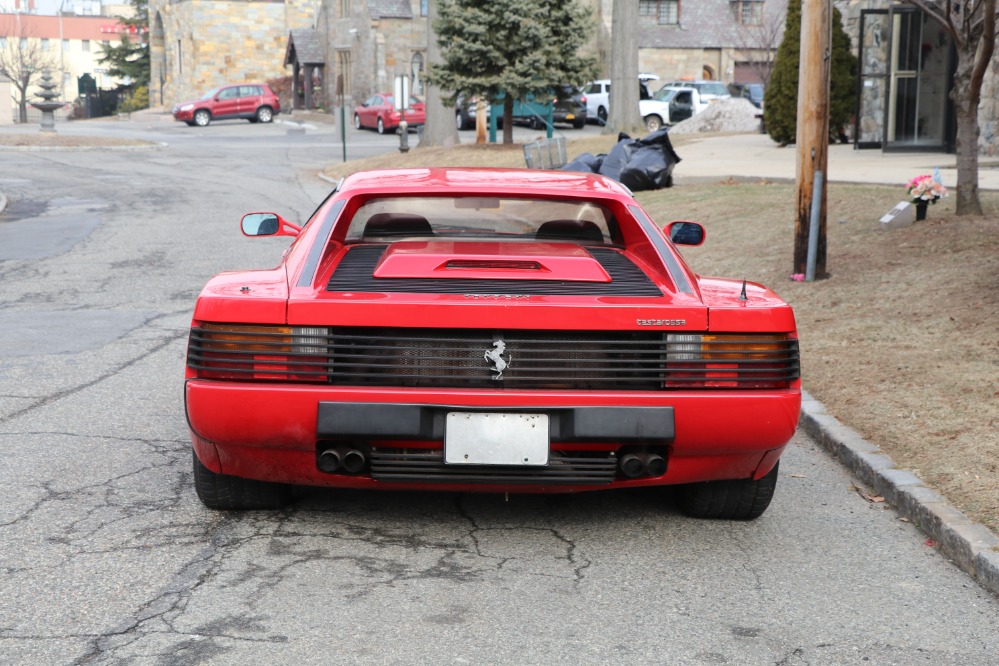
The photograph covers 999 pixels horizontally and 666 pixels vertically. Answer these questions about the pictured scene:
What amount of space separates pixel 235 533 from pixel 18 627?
106 centimetres

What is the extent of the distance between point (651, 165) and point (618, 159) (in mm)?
717

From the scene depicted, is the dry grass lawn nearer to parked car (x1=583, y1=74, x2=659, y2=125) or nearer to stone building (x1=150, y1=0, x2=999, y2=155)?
parked car (x1=583, y1=74, x2=659, y2=125)

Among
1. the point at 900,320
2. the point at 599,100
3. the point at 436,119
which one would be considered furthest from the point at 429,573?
the point at 599,100

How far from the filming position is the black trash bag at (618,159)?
63.4 feet

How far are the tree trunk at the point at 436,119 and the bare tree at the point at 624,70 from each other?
13.7 feet

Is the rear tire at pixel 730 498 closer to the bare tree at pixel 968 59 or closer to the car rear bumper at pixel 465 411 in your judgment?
the car rear bumper at pixel 465 411

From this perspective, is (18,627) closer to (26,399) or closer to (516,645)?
(516,645)

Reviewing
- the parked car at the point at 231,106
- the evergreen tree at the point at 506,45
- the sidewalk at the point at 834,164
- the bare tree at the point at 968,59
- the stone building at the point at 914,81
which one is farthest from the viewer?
the parked car at the point at 231,106

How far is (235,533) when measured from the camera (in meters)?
4.64

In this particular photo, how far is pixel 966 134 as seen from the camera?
11.3m

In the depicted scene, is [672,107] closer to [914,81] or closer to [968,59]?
[914,81]

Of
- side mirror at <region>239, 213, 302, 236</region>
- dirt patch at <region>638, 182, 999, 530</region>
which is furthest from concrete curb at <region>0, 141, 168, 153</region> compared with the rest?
side mirror at <region>239, 213, 302, 236</region>

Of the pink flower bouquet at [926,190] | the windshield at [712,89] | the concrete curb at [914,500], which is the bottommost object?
the concrete curb at [914,500]

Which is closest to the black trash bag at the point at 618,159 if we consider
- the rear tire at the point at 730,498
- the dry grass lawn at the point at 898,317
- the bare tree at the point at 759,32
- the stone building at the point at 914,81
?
the dry grass lawn at the point at 898,317
